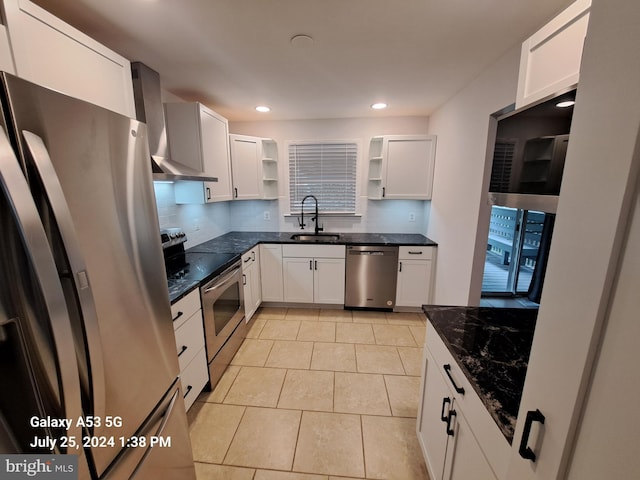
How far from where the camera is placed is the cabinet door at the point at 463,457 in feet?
2.80

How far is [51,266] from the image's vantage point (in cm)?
63

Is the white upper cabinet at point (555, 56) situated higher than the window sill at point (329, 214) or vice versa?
the white upper cabinet at point (555, 56)

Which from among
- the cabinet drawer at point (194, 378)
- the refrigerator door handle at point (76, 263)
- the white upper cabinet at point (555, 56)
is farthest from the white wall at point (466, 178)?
the refrigerator door handle at point (76, 263)

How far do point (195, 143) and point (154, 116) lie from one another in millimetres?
476

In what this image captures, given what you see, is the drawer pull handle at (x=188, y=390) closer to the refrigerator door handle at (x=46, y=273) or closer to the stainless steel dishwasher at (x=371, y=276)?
the refrigerator door handle at (x=46, y=273)

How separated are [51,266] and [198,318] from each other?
127cm

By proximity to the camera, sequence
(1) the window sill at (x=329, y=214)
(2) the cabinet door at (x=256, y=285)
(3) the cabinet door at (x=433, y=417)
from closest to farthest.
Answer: (3) the cabinet door at (x=433, y=417) < (2) the cabinet door at (x=256, y=285) < (1) the window sill at (x=329, y=214)

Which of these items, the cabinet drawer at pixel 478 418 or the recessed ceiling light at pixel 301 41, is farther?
the recessed ceiling light at pixel 301 41

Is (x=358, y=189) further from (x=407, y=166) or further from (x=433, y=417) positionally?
(x=433, y=417)

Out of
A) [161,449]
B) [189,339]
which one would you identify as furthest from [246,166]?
[161,449]

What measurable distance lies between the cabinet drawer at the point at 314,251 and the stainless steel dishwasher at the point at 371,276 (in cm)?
13

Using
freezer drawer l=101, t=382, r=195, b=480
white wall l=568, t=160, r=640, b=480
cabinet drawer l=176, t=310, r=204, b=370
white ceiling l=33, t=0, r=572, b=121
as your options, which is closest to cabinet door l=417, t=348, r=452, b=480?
white wall l=568, t=160, r=640, b=480

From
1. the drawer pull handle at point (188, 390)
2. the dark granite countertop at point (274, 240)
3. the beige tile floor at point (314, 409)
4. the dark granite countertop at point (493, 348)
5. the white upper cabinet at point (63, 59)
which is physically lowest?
the beige tile floor at point (314, 409)

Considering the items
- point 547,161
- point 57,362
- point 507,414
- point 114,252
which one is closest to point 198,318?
point 114,252
